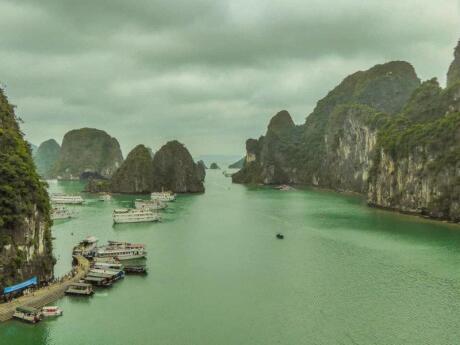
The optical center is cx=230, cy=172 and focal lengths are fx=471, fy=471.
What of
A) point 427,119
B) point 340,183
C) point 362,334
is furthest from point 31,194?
point 340,183

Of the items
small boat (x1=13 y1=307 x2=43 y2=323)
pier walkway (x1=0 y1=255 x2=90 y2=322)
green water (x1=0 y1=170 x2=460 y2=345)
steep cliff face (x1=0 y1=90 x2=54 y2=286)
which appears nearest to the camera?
green water (x1=0 y1=170 x2=460 y2=345)

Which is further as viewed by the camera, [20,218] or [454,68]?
[454,68]

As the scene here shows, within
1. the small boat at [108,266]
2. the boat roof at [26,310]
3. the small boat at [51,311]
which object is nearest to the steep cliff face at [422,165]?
the small boat at [108,266]

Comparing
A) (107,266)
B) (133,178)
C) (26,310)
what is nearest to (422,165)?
(107,266)

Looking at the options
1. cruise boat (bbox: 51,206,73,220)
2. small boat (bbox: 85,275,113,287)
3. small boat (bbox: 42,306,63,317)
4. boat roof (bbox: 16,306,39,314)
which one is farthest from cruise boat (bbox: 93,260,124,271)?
cruise boat (bbox: 51,206,73,220)

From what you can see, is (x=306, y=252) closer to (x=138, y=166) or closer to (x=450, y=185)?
(x=450, y=185)

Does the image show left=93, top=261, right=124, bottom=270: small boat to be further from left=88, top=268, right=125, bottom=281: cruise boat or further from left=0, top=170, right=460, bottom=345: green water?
left=0, top=170, right=460, bottom=345: green water

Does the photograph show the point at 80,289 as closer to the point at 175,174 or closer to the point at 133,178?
the point at 133,178
